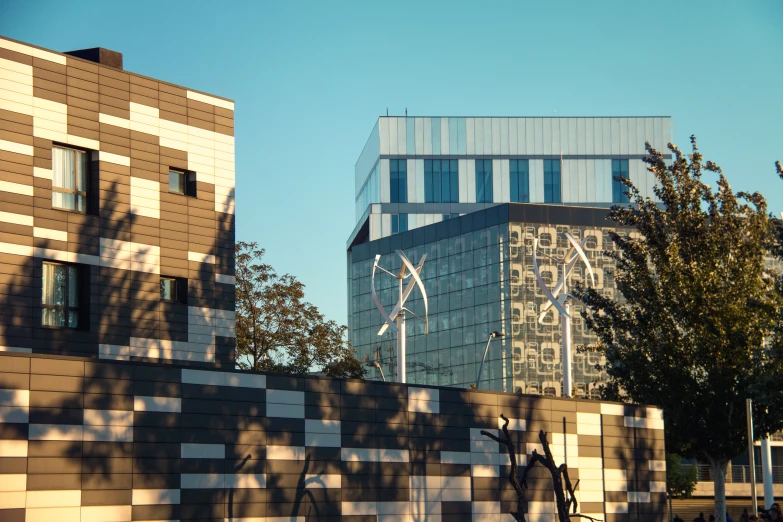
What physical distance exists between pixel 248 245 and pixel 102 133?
2355 centimetres

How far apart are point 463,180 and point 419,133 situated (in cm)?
740

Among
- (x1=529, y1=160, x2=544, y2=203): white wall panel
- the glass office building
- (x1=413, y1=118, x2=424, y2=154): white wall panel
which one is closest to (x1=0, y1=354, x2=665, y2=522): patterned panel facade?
the glass office building

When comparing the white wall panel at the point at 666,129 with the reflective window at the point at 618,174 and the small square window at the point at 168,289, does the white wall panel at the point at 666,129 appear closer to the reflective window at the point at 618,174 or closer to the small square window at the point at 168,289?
the reflective window at the point at 618,174

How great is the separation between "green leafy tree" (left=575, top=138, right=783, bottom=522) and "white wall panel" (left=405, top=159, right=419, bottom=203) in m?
75.6

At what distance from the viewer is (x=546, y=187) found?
398 feet

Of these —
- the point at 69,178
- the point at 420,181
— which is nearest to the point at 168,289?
the point at 69,178

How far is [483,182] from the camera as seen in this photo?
12075cm

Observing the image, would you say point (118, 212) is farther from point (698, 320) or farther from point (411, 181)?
point (411, 181)

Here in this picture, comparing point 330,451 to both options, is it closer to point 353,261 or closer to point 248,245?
point 248,245

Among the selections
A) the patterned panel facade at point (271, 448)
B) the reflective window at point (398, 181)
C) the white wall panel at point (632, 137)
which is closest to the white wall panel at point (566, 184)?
the white wall panel at point (632, 137)

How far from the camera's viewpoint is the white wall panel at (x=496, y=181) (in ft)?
396

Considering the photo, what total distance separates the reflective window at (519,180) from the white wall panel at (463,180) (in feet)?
16.2

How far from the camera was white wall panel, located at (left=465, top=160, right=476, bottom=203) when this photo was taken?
395ft

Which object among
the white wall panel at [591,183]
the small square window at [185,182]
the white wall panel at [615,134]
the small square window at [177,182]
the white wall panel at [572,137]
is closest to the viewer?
the small square window at [177,182]
